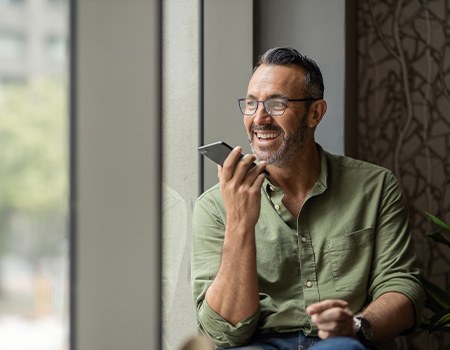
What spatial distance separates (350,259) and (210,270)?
41 cm

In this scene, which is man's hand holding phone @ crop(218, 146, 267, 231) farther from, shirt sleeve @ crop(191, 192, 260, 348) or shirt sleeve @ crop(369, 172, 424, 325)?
shirt sleeve @ crop(369, 172, 424, 325)

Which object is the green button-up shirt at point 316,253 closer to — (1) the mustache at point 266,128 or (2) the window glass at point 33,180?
(1) the mustache at point 266,128

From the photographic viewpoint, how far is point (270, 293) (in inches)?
103

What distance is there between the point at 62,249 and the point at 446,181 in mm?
1896

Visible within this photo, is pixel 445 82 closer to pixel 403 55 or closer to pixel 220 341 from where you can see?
pixel 403 55

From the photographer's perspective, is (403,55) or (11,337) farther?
(403,55)

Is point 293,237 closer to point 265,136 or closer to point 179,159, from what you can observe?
point 265,136

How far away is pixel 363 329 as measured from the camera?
7.95ft

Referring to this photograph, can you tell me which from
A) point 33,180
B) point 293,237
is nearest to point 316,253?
point 293,237

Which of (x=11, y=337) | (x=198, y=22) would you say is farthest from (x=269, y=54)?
(x=11, y=337)

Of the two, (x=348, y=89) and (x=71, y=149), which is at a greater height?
(x=348, y=89)

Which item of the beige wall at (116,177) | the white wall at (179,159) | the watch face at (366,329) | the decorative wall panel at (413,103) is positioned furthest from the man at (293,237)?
the decorative wall panel at (413,103)

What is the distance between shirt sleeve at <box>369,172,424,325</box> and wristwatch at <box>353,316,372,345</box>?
151 mm

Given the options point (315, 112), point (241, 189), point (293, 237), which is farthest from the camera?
point (315, 112)
